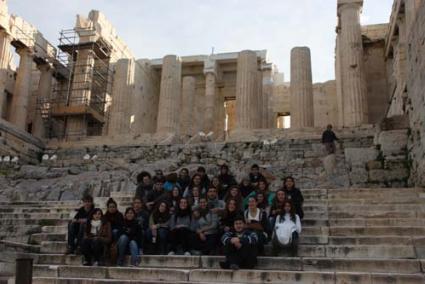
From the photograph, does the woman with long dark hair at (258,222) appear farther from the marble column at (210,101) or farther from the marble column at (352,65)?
the marble column at (210,101)

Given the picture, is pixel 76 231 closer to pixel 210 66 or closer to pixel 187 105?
pixel 187 105

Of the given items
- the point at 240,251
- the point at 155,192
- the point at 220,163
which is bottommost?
the point at 240,251

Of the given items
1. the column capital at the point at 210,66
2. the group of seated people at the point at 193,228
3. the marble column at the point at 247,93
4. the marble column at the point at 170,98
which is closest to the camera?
the group of seated people at the point at 193,228

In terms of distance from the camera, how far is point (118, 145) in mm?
22156

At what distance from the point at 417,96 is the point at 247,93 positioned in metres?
14.1

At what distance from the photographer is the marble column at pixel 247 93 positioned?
25.2 metres

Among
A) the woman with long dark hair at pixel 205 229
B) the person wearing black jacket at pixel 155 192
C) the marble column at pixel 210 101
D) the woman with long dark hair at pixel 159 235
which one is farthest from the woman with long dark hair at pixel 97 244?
the marble column at pixel 210 101

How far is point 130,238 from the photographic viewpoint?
26.9ft

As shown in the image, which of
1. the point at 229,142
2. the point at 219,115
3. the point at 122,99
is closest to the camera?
the point at 229,142

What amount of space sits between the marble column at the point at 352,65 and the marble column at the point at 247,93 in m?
4.47

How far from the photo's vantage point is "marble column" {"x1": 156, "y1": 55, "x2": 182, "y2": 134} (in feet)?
87.2

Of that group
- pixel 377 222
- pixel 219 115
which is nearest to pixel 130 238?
pixel 377 222

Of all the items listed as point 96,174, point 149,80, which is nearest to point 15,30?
point 149,80

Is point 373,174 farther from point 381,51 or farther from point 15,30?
point 15,30
